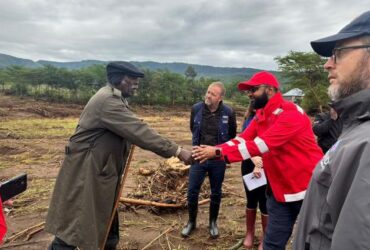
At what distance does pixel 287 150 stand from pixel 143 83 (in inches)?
1512

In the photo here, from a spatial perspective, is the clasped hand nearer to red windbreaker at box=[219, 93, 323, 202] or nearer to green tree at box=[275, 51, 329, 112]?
red windbreaker at box=[219, 93, 323, 202]

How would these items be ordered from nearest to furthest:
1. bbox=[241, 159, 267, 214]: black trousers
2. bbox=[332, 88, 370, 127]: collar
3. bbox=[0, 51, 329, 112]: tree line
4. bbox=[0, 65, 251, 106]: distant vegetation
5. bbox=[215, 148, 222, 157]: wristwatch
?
bbox=[332, 88, 370, 127]: collar → bbox=[215, 148, 222, 157]: wristwatch → bbox=[241, 159, 267, 214]: black trousers → bbox=[0, 51, 329, 112]: tree line → bbox=[0, 65, 251, 106]: distant vegetation

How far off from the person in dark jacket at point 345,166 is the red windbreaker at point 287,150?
160cm

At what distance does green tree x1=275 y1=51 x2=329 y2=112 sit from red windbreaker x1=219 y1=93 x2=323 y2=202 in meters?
31.7

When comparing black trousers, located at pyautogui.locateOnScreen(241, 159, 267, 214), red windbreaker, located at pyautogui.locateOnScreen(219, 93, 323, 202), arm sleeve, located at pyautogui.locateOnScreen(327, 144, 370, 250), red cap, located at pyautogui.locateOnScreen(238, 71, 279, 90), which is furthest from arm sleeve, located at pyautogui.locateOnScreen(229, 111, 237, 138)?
arm sleeve, located at pyautogui.locateOnScreen(327, 144, 370, 250)

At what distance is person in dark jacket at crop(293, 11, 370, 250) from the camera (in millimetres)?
1252

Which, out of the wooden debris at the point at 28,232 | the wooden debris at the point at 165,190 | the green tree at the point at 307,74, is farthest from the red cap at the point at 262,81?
the green tree at the point at 307,74

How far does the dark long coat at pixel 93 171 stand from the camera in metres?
3.49

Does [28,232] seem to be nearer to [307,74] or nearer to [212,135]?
[212,135]

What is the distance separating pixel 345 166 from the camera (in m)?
1.34

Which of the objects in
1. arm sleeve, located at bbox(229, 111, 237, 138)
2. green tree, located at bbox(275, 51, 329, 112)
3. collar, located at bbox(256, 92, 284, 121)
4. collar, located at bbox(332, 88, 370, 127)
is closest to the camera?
collar, located at bbox(332, 88, 370, 127)

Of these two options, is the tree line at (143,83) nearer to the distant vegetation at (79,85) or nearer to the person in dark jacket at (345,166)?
the distant vegetation at (79,85)

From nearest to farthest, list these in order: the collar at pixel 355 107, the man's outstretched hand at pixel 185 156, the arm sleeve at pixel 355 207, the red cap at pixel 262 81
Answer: the arm sleeve at pixel 355 207, the collar at pixel 355 107, the red cap at pixel 262 81, the man's outstretched hand at pixel 185 156

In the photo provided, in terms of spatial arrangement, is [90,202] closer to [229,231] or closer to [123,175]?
[123,175]
